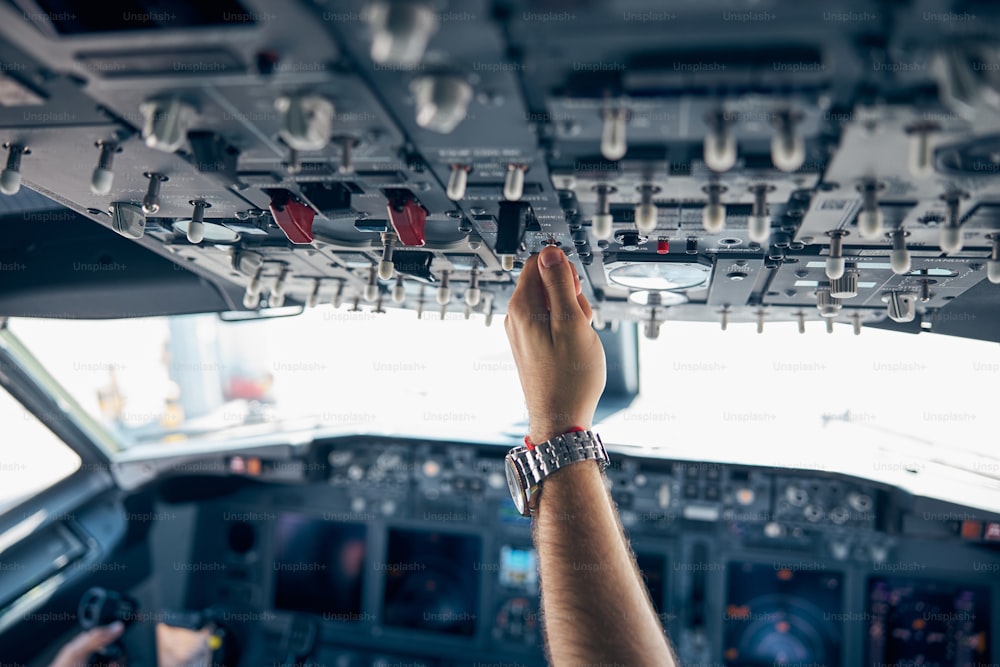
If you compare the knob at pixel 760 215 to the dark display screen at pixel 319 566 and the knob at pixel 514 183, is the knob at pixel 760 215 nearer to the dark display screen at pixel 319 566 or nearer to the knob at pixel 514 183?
the knob at pixel 514 183

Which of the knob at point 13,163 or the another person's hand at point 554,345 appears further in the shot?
the another person's hand at point 554,345

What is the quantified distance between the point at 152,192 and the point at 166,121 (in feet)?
1.50

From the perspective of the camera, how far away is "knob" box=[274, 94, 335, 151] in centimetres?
89

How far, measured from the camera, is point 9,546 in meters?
3.73

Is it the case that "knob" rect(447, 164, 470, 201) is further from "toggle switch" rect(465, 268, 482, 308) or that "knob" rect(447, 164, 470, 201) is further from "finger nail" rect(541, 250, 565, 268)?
"toggle switch" rect(465, 268, 482, 308)

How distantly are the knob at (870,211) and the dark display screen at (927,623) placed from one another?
3541 mm

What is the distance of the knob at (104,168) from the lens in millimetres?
1177

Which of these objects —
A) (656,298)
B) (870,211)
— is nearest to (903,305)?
(656,298)

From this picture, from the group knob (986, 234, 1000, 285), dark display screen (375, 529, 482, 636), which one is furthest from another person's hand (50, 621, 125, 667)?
knob (986, 234, 1000, 285)

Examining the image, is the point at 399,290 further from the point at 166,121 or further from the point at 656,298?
the point at 166,121

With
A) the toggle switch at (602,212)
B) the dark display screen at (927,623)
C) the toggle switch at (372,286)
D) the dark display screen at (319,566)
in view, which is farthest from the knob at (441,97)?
the dark display screen at (319,566)

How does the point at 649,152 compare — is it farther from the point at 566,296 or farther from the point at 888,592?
the point at 888,592

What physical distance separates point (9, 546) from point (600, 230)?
4260 millimetres

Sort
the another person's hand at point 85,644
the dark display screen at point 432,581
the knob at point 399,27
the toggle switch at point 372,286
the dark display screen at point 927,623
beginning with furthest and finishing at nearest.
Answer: the dark display screen at point 432,581, the another person's hand at point 85,644, the dark display screen at point 927,623, the toggle switch at point 372,286, the knob at point 399,27
